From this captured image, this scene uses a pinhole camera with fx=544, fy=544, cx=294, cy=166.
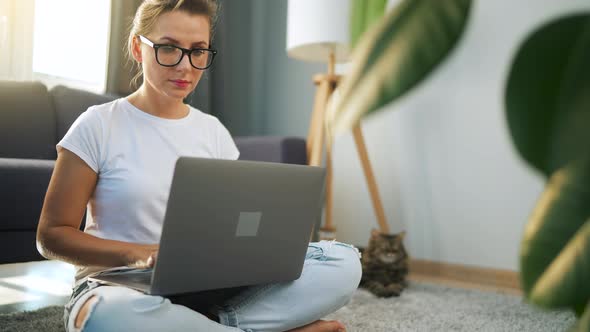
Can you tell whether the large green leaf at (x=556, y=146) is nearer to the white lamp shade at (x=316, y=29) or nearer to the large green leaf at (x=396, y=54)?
the large green leaf at (x=396, y=54)

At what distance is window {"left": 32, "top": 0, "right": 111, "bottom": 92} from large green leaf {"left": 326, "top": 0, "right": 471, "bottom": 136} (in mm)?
2743

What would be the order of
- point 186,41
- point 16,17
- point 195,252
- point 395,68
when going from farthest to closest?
point 16,17, point 186,41, point 195,252, point 395,68

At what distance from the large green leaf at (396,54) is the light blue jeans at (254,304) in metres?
0.89

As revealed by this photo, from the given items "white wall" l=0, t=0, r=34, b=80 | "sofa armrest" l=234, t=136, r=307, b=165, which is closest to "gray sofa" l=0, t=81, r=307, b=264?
"sofa armrest" l=234, t=136, r=307, b=165

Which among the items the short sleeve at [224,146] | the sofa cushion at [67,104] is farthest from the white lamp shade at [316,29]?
the sofa cushion at [67,104]

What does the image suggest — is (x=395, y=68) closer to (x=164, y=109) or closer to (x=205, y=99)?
→ (x=164, y=109)

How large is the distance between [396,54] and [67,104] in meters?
2.34

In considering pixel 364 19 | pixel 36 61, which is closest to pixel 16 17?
pixel 36 61

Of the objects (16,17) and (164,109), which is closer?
(164,109)

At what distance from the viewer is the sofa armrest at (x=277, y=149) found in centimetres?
215

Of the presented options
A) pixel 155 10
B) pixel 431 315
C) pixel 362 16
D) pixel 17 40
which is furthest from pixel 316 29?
pixel 362 16

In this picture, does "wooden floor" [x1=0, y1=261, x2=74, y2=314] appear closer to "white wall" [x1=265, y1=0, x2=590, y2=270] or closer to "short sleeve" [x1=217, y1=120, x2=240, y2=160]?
"short sleeve" [x1=217, y1=120, x2=240, y2=160]

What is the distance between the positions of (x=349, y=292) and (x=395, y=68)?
1172 mm

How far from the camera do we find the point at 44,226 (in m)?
1.06
